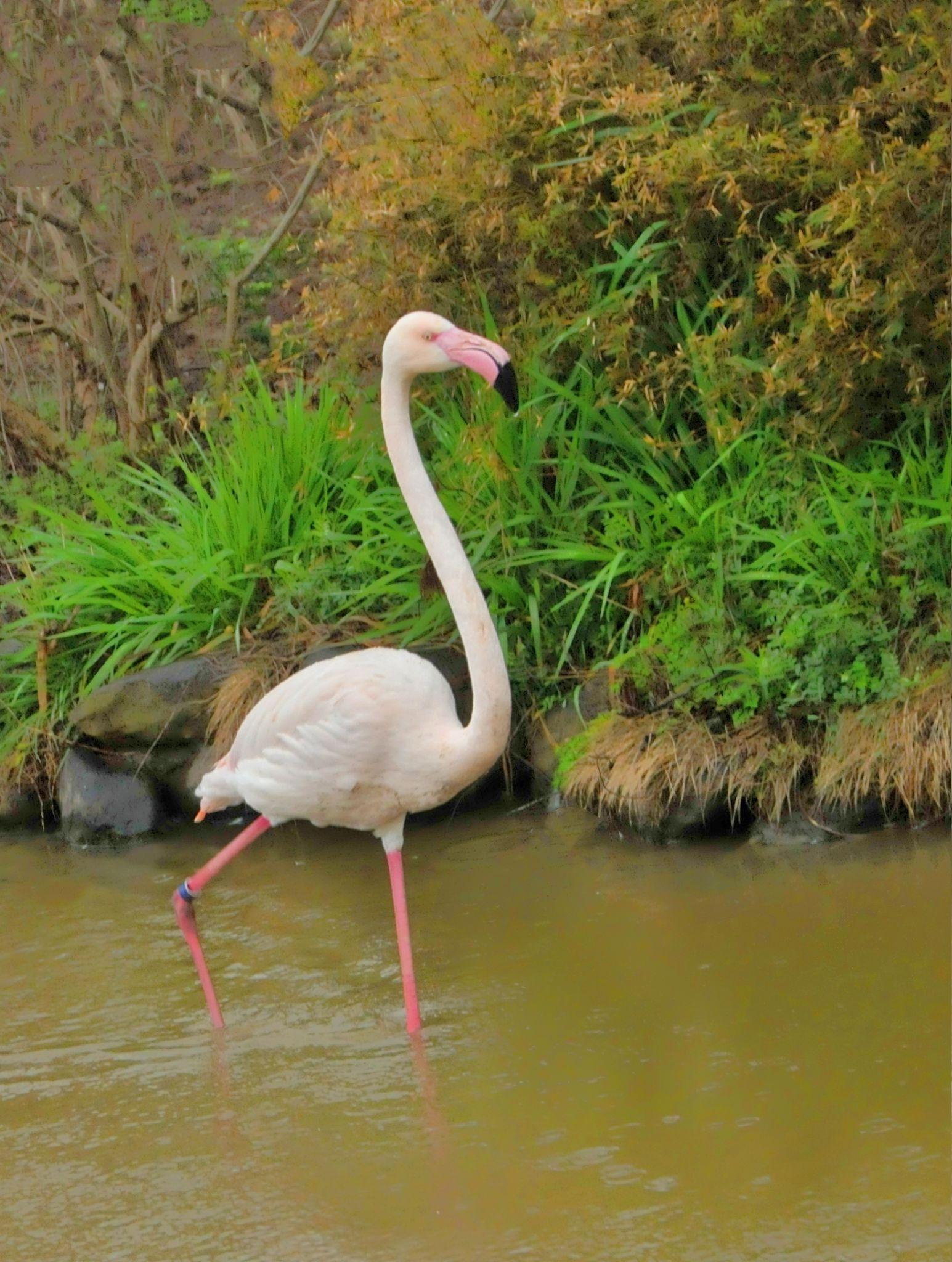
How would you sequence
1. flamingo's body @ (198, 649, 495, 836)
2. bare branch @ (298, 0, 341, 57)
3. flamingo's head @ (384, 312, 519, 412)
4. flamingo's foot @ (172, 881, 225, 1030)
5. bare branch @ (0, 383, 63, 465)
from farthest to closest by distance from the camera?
bare branch @ (0, 383, 63, 465), bare branch @ (298, 0, 341, 57), flamingo's foot @ (172, 881, 225, 1030), flamingo's body @ (198, 649, 495, 836), flamingo's head @ (384, 312, 519, 412)

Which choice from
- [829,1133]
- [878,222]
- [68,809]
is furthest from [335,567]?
[829,1133]

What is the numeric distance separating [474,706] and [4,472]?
235 inches

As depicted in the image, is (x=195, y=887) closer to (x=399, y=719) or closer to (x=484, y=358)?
(x=399, y=719)

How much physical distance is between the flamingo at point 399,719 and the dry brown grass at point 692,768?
1224mm

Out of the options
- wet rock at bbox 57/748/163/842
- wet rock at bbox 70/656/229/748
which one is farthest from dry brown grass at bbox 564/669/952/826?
wet rock at bbox 57/748/163/842

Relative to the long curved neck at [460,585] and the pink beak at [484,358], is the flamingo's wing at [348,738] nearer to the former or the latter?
the long curved neck at [460,585]

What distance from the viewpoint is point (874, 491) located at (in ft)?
19.5

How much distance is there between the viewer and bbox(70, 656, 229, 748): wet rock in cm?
672

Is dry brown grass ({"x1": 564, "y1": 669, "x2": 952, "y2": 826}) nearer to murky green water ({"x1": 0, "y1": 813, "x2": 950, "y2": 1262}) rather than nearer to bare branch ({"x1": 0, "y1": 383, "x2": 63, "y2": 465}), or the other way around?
murky green water ({"x1": 0, "y1": 813, "x2": 950, "y2": 1262})

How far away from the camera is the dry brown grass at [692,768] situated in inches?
217

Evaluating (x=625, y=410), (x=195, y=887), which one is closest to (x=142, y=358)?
(x=625, y=410)

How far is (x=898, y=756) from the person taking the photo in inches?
208

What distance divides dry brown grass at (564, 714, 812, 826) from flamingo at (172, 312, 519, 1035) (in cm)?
122

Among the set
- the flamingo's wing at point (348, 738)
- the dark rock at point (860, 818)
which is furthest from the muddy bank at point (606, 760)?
the flamingo's wing at point (348, 738)
